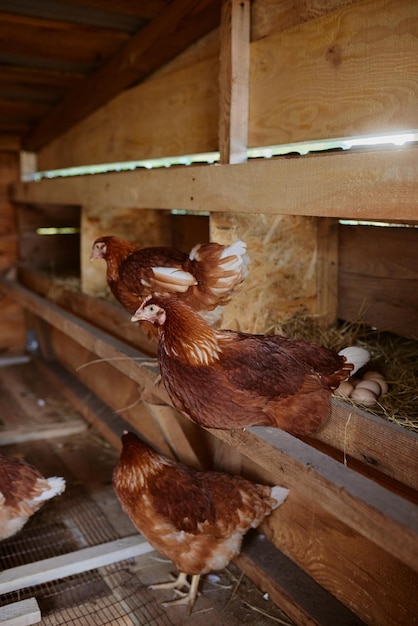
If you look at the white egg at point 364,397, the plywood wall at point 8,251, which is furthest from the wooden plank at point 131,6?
the plywood wall at point 8,251

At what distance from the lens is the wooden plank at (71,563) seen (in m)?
1.83

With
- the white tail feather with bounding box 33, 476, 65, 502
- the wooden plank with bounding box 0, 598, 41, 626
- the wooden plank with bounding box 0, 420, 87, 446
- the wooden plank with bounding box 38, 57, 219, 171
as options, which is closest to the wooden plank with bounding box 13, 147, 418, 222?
the wooden plank with bounding box 38, 57, 219, 171

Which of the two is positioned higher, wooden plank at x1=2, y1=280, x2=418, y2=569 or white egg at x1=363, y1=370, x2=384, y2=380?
white egg at x1=363, y1=370, x2=384, y2=380

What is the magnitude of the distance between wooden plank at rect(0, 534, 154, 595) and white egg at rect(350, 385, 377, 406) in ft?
3.29

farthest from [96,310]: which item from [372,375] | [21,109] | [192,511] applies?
[21,109]

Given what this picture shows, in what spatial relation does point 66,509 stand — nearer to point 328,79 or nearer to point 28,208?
point 328,79

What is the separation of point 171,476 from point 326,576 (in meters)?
0.56

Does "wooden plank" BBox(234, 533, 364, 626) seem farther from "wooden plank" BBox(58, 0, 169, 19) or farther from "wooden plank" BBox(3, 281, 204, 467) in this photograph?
"wooden plank" BBox(58, 0, 169, 19)

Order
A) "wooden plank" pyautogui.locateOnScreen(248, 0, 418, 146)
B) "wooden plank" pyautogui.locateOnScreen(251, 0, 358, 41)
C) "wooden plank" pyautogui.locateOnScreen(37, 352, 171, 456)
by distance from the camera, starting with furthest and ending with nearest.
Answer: "wooden plank" pyautogui.locateOnScreen(37, 352, 171, 456) < "wooden plank" pyautogui.locateOnScreen(251, 0, 358, 41) < "wooden plank" pyautogui.locateOnScreen(248, 0, 418, 146)

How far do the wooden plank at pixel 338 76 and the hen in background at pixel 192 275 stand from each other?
0.41 m

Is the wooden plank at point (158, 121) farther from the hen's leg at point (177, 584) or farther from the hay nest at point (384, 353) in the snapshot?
the hen's leg at point (177, 584)

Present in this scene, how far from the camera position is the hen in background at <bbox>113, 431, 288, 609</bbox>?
5.91 ft

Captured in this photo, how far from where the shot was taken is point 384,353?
186 centimetres

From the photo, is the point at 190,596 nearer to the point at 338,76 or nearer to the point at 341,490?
A: the point at 341,490
